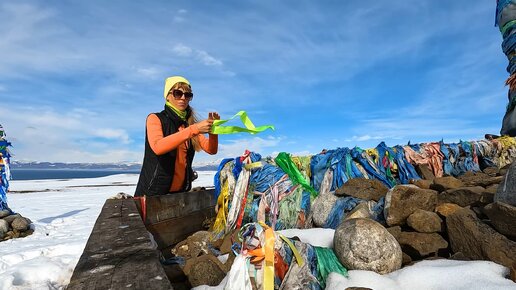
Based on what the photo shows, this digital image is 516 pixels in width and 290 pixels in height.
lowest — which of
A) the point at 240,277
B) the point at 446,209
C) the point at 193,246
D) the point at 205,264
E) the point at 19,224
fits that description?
the point at 19,224

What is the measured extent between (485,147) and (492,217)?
4.68 metres

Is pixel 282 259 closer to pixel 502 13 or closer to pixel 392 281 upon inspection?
pixel 392 281

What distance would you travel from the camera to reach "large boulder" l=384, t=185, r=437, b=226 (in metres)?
3.40

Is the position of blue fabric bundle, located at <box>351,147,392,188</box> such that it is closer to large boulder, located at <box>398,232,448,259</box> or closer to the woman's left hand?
large boulder, located at <box>398,232,448,259</box>

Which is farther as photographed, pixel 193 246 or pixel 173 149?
pixel 193 246

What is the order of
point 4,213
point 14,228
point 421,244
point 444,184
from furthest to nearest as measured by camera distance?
point 4,213 < point 14,228 < point 444,184 < point 421,244

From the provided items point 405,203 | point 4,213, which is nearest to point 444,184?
point 405,203

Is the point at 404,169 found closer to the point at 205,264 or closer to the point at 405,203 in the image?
the point at 405,203

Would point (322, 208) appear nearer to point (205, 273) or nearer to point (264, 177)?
point (264, 177)

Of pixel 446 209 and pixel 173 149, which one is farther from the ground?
pixel 173 149

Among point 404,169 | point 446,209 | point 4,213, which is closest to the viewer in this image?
point 446,209

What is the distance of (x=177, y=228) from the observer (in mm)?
4375

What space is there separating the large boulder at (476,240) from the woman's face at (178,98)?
3.42m

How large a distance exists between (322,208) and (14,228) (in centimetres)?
920
